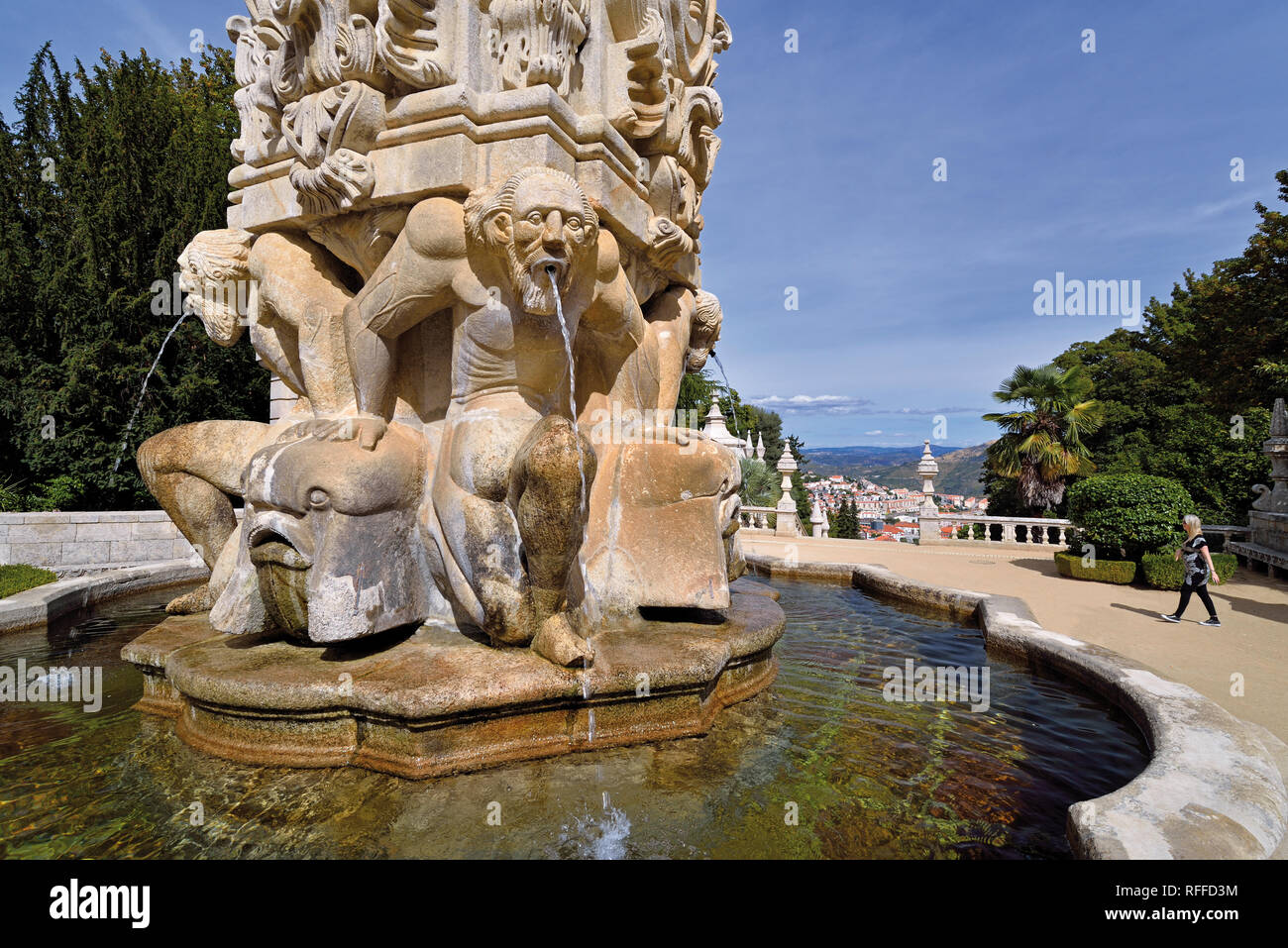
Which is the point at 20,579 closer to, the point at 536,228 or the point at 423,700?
the point at 423,700

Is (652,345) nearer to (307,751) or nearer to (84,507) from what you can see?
(307,751)

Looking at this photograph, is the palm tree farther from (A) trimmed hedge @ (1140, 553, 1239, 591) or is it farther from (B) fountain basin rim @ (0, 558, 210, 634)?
(B) fountain basin rim @ (0, 558, 210, 634)

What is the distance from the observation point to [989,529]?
1705cm

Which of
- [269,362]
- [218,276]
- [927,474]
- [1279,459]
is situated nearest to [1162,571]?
[1279,459]

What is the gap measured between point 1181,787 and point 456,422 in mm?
3371

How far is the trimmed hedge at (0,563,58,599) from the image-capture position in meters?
6.46

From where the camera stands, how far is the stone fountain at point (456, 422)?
3.09 metres

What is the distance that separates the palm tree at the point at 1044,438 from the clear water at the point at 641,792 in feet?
65.2

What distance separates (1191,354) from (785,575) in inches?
618

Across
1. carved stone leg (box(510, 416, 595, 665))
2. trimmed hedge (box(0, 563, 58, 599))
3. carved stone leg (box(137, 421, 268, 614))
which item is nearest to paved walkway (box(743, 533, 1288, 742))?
carved stone leg (box(510, 416, 595, 665))

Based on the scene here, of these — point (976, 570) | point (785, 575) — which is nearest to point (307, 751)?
point (785, 575)

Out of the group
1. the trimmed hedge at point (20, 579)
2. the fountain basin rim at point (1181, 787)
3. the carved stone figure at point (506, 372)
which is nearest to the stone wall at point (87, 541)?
the trimmed hedge at point (20, 579)

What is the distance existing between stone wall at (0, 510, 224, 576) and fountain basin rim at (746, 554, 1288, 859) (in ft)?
37.3
